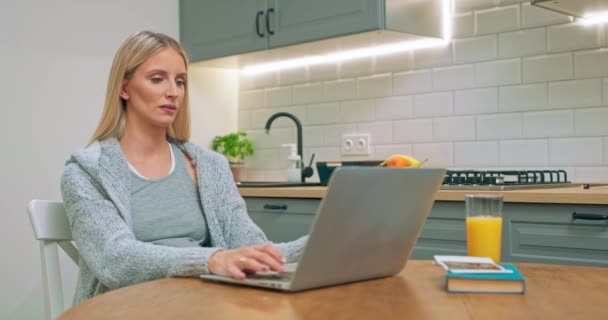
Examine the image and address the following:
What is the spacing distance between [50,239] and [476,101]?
6.44 feet

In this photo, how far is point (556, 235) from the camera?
95.3 inches

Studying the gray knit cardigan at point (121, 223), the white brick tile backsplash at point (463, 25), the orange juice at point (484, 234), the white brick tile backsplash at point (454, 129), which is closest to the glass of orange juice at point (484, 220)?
the orange juice at point (484, 234)

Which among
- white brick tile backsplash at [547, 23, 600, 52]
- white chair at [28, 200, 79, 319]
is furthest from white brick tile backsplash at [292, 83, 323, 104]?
white chair at [28, 200, 79, 319]

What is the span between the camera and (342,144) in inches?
147

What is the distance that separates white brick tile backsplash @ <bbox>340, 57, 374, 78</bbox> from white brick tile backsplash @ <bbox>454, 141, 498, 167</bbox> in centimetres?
60

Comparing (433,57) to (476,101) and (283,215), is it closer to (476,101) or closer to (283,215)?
(476,101)

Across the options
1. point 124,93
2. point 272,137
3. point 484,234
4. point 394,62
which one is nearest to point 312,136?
point 272,137

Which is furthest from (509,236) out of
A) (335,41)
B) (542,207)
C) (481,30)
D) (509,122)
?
(335,41)

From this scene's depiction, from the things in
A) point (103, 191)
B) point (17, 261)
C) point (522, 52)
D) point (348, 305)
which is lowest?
point (17, 261)

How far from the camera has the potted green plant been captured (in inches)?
158

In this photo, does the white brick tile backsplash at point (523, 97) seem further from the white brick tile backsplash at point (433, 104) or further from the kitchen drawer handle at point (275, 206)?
the kitchen drawer handle at point (275, 206)

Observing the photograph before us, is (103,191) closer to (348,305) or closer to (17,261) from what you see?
(348,305)

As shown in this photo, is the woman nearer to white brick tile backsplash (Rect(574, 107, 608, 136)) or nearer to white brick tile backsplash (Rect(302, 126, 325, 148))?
white brick tile backsplash (Rect(574, 107, 608, 136))

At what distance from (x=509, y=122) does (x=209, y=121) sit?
1.63 meters
